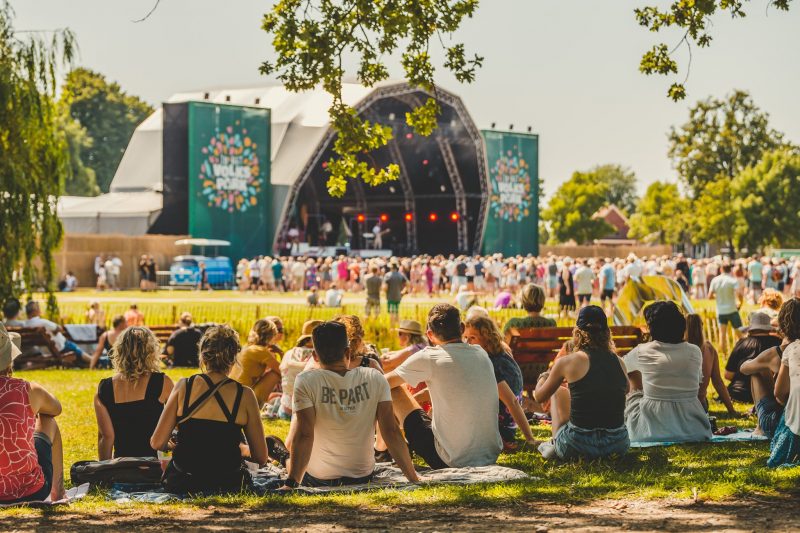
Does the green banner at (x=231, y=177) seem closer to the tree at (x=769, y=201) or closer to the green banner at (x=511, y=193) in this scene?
the green banner at (x=511, y=193)

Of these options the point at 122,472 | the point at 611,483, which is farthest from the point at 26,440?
the point at 611,483

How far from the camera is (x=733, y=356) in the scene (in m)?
10.8

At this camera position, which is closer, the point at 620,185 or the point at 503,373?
the point at 503,373

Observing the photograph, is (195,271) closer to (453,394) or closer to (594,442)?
(594,442)

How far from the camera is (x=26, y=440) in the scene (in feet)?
20.4

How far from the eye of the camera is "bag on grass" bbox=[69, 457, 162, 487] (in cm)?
721

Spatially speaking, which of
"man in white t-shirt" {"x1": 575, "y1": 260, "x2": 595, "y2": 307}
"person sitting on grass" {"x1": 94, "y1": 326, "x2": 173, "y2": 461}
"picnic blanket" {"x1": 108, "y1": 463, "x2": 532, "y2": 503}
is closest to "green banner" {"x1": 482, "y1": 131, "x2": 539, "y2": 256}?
"man in white t-shirt" {"x1": 575, "y1": 260, "x2": 595, "y2": 307}

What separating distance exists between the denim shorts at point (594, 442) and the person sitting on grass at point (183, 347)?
10.1 m

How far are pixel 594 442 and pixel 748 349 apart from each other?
3.31 m

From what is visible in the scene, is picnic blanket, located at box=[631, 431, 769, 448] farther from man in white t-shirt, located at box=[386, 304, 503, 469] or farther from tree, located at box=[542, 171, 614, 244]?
tree, located at box=[542, 171, 614, 244]

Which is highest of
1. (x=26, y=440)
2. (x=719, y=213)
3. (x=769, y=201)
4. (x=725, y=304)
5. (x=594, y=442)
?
(x=769, y=201)

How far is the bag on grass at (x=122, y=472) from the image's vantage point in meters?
7.21

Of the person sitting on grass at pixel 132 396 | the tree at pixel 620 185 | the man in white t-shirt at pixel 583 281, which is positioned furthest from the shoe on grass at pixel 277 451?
the tree at pixel 620 185

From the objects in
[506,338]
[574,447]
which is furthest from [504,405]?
[506,338]
